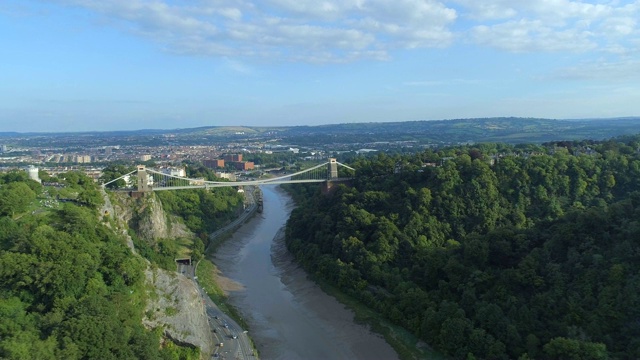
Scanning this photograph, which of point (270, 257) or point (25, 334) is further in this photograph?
point (270, 257)

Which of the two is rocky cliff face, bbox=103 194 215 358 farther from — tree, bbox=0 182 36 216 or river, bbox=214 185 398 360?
tree, bbox=0 182 36 216

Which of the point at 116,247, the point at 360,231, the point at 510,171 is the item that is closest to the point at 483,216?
the point at 510,171

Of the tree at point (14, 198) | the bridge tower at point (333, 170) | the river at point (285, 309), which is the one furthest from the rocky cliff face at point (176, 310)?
the bridge tower at point (333, 170)

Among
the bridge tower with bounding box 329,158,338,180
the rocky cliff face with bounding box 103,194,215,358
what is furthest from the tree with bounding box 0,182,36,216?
the bridge tower with bounding box 329,158,338,180

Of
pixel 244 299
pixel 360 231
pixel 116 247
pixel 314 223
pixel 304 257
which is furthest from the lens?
pixel 314 223

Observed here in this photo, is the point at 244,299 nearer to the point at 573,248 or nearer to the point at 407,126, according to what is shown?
the point at 573,248

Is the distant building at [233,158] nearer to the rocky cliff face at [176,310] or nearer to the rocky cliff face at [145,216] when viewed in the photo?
the rocky cliff face at [145,216]
